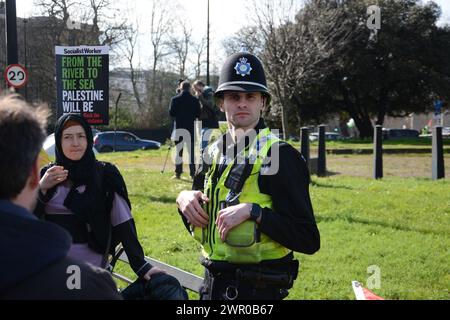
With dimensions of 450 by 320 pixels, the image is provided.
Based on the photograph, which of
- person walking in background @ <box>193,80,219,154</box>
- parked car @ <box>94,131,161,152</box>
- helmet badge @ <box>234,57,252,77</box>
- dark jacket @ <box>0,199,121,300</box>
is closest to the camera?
dark jacket @ <box>0,199,121,300</box>

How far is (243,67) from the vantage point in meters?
2.94

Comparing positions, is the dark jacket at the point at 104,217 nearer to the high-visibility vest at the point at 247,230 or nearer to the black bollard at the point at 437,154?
the high-visibility vest at the point at 247,230

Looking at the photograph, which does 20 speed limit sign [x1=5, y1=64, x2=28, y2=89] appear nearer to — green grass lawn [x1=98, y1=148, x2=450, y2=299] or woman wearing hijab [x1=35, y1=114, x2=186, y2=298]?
green grass lawn [x1=98, y1=148, x2=450, y2=299]

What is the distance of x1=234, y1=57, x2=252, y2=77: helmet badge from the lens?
9.63 ft

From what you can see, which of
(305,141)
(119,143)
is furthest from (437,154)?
(119,143)

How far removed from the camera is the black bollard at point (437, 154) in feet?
38.5

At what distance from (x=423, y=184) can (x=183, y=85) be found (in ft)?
17.0

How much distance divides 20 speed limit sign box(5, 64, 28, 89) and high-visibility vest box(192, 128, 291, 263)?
35.4ft

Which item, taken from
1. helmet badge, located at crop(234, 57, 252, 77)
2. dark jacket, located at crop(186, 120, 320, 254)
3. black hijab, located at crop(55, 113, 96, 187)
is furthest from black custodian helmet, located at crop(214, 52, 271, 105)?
black hijab, located at crop(55, 113, 96, 187)

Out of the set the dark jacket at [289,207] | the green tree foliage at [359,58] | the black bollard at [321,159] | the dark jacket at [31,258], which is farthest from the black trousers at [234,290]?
the green tree foliage at [359,58]

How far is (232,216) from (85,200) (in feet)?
4.69

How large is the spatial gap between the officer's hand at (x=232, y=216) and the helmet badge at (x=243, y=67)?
73 cm

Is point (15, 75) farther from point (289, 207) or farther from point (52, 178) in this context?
point (289, 207)
